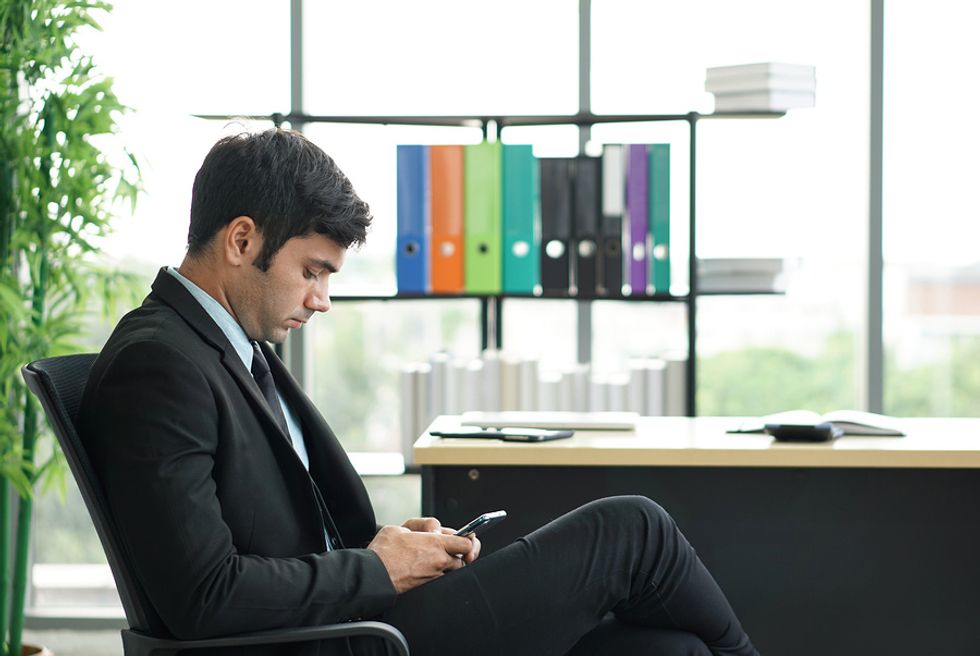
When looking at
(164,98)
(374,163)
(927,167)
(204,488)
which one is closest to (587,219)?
(374,163)

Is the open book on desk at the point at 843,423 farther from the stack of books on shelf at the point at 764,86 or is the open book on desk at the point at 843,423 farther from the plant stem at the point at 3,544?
the plant stem at the point at 3,544

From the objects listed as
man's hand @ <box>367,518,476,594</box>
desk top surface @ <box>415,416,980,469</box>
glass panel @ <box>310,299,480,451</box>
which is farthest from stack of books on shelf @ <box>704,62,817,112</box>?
man's hand @ <box>367,518,476,594</box>

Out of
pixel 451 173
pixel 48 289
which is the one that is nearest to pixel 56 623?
pixel 48 289

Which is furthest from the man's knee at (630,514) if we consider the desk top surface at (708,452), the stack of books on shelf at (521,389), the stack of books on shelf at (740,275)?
the stack of books on shelf at (740,275)

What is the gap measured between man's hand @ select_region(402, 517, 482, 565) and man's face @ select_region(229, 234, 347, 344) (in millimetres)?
385

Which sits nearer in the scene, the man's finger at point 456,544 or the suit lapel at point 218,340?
the suit lapel at point 218,340

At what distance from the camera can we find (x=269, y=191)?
1536 millimetres

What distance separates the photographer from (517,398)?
3.10 meters

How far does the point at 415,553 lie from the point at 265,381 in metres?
0.36

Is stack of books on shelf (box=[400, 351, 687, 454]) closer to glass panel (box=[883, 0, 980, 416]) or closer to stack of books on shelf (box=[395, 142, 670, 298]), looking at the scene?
stack of books on shelf (box=[395, 142, 670, 298])

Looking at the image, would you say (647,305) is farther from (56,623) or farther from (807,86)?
(56,623)

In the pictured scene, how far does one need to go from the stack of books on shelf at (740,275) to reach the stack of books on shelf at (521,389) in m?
0.23

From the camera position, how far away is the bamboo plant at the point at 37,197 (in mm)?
2631

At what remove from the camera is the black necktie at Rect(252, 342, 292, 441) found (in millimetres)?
1719
